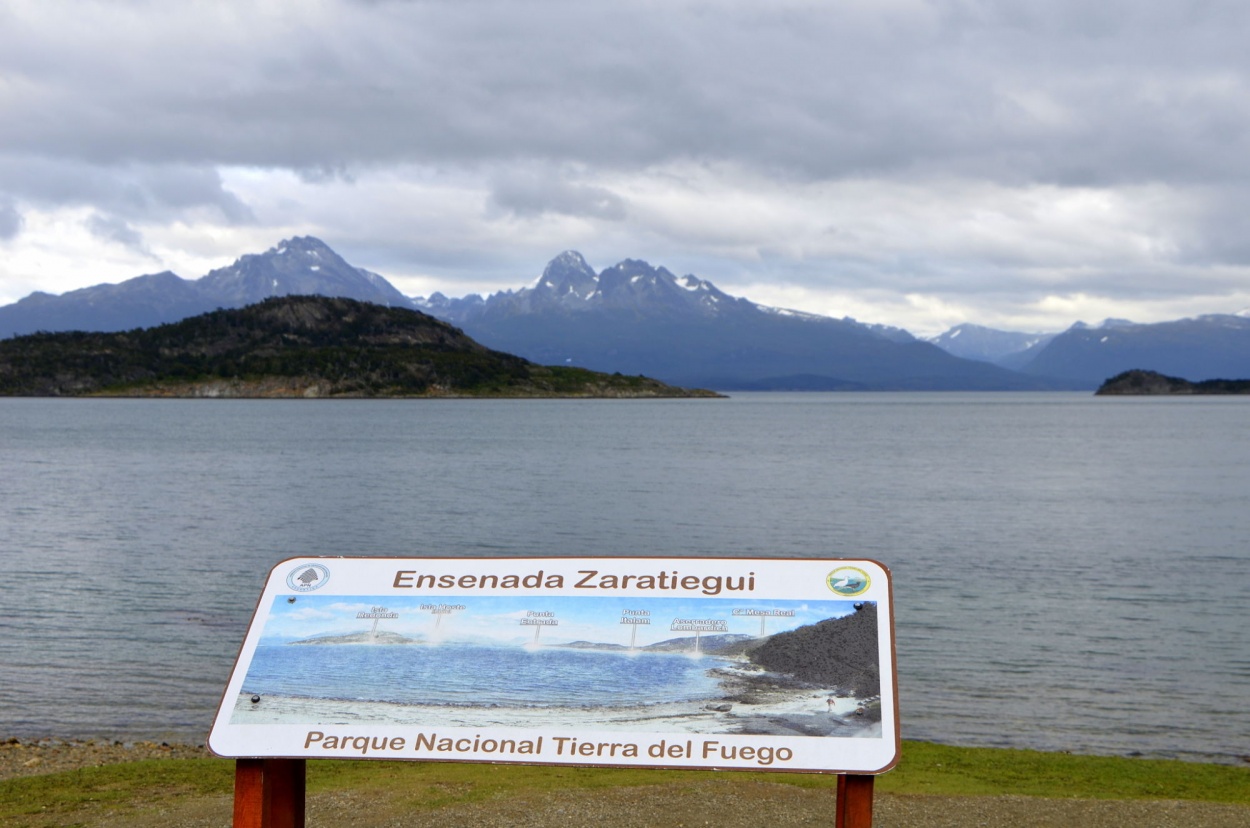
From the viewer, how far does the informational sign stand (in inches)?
320

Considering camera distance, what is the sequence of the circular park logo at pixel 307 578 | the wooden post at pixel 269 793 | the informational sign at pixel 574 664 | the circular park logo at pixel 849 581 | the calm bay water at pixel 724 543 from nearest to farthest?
the informational sign at pixel 574 664, the wooden post at pixel 269 793, the circular park logo at pixel 849 581, the circular park logo at pixel 307 578, the calm bay water at pixel 724 543

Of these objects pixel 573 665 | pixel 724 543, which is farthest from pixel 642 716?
pixel 724 543

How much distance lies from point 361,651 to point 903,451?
4537 inches

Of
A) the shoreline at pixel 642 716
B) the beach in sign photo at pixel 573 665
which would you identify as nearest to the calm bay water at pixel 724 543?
the beach in sign photo at pixel 573 665

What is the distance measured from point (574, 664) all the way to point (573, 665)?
13 mm

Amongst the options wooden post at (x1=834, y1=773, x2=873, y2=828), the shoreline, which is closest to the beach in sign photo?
the shoreline

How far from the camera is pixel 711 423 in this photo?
194 m

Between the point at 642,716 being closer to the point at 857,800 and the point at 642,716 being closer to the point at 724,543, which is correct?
the point at 857,800

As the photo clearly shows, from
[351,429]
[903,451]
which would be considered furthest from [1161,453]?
[351,429]

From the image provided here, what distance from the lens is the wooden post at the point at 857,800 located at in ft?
27.0

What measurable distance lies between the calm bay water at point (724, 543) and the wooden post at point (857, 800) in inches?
521

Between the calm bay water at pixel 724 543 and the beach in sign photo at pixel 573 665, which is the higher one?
the beach in sign photo at pixel 573 665

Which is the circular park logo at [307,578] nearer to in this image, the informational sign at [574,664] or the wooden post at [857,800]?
the informational sign at [574,664]

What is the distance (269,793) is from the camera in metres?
9.26
